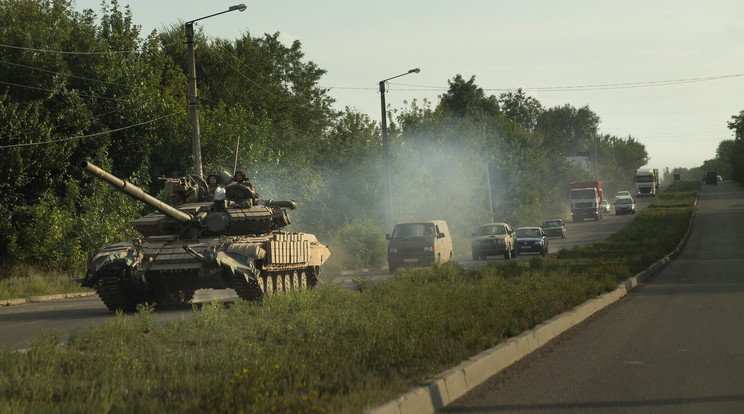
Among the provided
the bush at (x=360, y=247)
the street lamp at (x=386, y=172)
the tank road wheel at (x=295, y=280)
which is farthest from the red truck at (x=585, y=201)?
the tank road wheel at (x=295, y=280)

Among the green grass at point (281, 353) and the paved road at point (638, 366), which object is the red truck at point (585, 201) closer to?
the paved road at point (638, 366)

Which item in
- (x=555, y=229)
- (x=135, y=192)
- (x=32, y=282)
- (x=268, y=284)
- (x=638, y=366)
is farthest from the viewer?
(x=555, y=229)

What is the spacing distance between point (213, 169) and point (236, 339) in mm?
24888

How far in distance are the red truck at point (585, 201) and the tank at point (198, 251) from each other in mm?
56409

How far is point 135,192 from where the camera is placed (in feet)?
52.4

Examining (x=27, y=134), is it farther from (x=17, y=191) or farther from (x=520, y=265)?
(x=520, y=265)

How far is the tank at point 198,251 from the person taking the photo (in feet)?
52.0

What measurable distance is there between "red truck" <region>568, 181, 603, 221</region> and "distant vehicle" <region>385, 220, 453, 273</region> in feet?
151

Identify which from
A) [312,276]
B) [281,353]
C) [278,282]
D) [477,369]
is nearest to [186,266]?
[278,282]

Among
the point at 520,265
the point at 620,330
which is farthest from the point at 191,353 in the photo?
the point at 520,265

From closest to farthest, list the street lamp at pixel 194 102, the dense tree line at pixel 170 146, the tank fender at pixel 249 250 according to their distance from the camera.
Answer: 1. the tank fender at pixel 249 250
2. the street lamp at pixel 194 102
3. the dense tree line at pixel 170 146

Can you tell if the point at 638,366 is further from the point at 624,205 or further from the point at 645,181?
the point at 645,181

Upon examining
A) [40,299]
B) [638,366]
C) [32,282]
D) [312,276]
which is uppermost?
[32,282]

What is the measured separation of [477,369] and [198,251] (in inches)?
370
